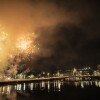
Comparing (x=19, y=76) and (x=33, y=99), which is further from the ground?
(x=19, y=76)

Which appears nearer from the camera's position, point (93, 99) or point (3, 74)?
point (93, 99)

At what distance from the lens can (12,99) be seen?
61438 millimetres

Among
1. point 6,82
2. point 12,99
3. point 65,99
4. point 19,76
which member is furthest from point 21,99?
point 19,76

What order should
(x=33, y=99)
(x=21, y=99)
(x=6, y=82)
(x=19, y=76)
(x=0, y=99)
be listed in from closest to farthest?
(x=0, y=99) < (x=21, y=99) < (x=33, y=99) < (x=6, y=82) < (x=19, y=76)

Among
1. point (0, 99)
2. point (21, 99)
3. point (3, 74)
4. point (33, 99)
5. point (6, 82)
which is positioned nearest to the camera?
point (0, 99)

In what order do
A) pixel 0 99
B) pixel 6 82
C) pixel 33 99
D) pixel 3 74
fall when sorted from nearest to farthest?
pixel 0 99 < pixel 33 99 < pixel 3 74 < pixel 6 82

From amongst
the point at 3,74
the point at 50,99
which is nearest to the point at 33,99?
the point at 50,99

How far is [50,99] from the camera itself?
70312 millimetres

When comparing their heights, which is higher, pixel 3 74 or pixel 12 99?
pixel 3 74

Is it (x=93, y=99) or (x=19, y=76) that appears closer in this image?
(x=93, y=99)

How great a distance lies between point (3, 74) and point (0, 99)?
4837cm

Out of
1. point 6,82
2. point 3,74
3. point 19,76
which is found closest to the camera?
point 3,74

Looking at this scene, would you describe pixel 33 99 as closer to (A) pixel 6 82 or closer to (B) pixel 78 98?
(B) pixel 78 98

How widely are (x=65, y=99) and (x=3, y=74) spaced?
41706 millimetres
